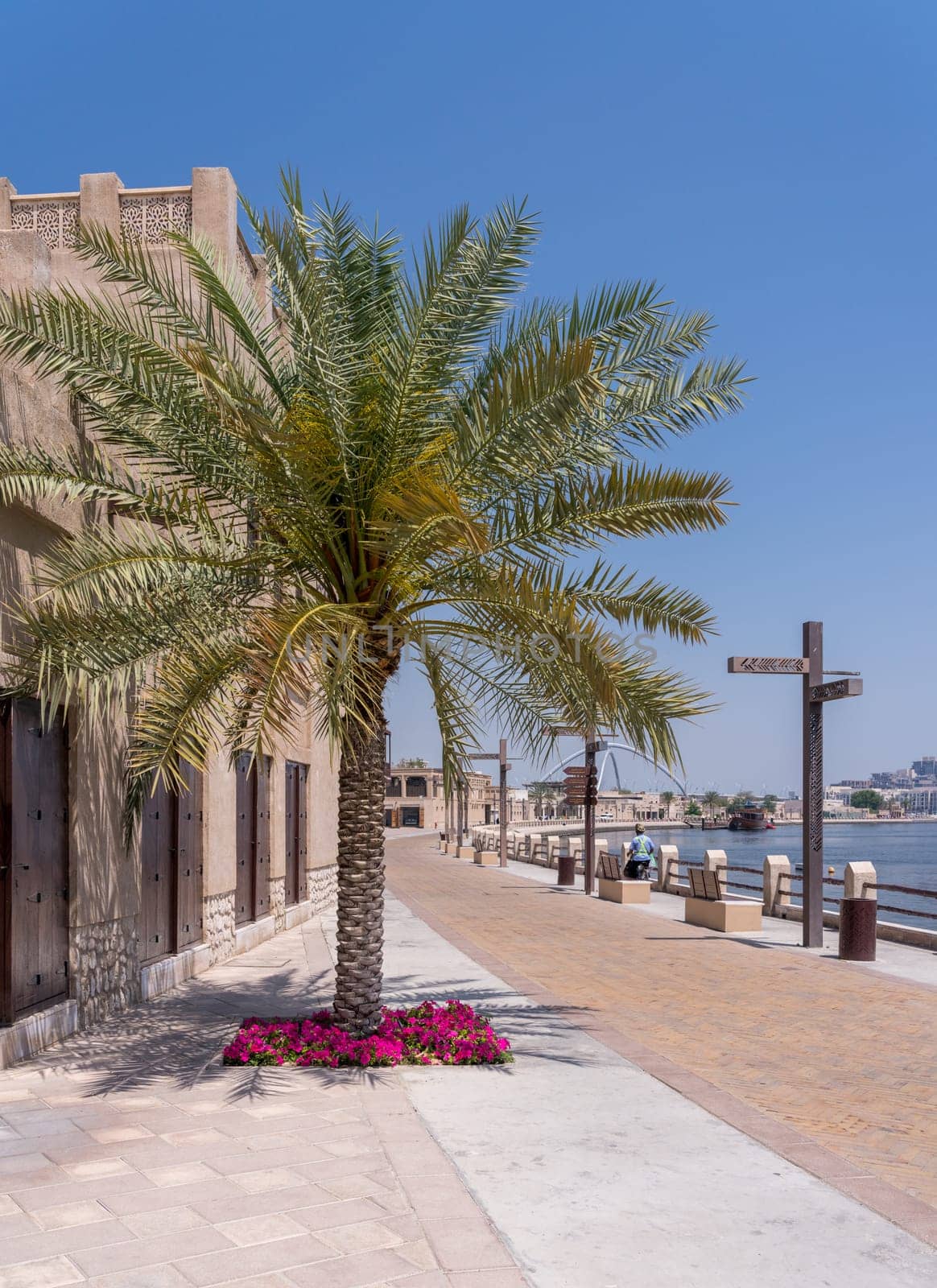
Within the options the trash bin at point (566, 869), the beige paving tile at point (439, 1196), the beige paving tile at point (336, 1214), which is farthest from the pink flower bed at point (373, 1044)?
the trash bin at point (566, 869)

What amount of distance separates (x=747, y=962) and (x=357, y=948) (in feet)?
24.0

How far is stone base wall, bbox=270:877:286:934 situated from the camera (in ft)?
59.7

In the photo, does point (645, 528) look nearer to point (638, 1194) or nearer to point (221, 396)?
point (221, 396)

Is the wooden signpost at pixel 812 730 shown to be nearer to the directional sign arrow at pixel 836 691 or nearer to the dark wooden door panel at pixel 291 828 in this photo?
the directional sign arrow at pixel 836 691

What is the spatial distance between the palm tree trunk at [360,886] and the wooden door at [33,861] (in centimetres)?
232

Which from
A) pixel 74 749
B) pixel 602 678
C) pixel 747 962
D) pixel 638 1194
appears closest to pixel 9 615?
pixel 74 749

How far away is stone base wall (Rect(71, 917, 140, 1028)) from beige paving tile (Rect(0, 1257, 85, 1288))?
519 centimetres

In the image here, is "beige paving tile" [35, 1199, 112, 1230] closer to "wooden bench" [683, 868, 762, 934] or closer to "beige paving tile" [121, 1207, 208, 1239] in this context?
"beige paving tile" [121, 1207, 208, 1239]

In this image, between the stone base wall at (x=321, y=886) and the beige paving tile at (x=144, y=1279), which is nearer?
the beige paving tile at (x=144, y=1279)

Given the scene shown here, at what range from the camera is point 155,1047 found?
9.10 metres

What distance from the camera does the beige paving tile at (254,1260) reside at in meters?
4.55

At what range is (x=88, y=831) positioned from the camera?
995 centimetres

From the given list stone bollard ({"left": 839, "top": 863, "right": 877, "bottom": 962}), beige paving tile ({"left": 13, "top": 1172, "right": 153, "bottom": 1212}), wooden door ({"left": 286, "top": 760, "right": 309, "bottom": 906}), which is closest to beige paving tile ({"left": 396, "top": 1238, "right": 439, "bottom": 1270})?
beige paving tile ({"left": 13, "top": 1172, "right": 153, "bottom": 1212})

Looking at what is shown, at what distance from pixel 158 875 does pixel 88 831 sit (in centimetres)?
223
